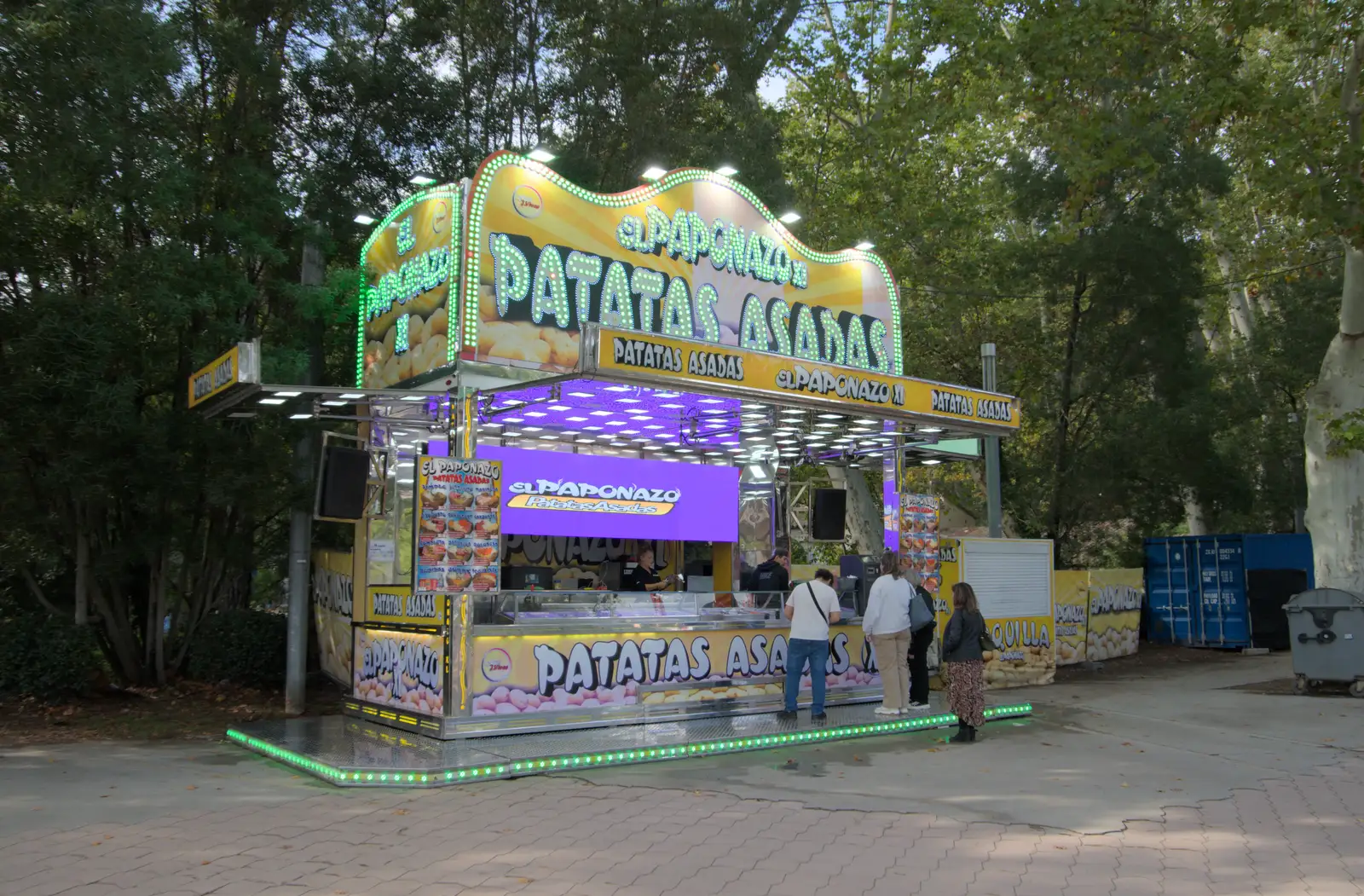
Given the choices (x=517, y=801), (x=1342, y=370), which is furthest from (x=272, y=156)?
(x=1342, y=370)

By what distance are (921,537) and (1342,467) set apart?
267 inches

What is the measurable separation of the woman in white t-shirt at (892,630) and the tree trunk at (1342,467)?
7.86 meters

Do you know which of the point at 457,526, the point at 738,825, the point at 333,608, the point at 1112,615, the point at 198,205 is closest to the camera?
the point at 738,825

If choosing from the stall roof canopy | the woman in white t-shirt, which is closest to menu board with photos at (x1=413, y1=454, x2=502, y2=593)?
the stall roof canopy

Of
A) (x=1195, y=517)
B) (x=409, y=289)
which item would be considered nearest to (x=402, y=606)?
(x=409, y=289)

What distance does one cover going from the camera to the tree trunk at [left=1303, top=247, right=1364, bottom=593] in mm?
15250

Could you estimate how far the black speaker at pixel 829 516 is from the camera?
650 inches

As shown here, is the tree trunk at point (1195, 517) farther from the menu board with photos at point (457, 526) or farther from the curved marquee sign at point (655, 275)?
the menu board with photos at point (457, 526)

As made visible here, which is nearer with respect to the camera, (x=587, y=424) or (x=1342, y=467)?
(x=587, y=424)

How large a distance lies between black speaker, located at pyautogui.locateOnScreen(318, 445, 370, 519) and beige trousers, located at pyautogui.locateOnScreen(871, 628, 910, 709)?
550cm

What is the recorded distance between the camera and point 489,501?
34.2ft

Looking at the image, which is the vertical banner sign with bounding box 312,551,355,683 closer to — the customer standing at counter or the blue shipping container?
the customer standing at counter

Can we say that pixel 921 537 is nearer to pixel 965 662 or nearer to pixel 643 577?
pixel 965 662

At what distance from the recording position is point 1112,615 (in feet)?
61.7
